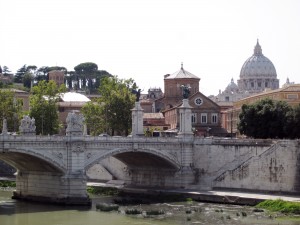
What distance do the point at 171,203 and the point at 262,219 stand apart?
8.27 metres

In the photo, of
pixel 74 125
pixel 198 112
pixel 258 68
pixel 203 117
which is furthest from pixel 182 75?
pixel 258 68

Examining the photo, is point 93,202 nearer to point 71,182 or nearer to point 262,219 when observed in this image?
point 71,182

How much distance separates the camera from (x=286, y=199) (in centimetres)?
4325

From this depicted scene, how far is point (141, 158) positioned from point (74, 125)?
790cm

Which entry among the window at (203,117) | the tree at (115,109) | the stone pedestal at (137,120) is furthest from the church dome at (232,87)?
the stone pedestal at (137,120)

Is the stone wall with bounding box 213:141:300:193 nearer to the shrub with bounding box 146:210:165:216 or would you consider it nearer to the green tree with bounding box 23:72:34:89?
the shrub with bounding box 146:210:165:216

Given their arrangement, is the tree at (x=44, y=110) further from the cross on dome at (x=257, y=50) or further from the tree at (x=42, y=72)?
the cross on dome at (x=257, y=50)

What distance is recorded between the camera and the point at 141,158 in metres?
52.0

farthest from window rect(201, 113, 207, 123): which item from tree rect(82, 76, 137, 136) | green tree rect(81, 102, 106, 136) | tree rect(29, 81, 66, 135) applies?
tree rect(29, 81, 66, 135)

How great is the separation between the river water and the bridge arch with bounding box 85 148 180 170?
3.34 metres

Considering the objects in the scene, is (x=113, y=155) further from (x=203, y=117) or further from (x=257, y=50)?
(x=257, y=50)

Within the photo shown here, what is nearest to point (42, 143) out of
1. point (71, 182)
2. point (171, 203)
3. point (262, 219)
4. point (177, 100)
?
point (71, 182)

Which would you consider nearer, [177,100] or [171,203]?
[171,203]

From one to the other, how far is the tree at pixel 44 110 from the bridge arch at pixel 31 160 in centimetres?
1471
